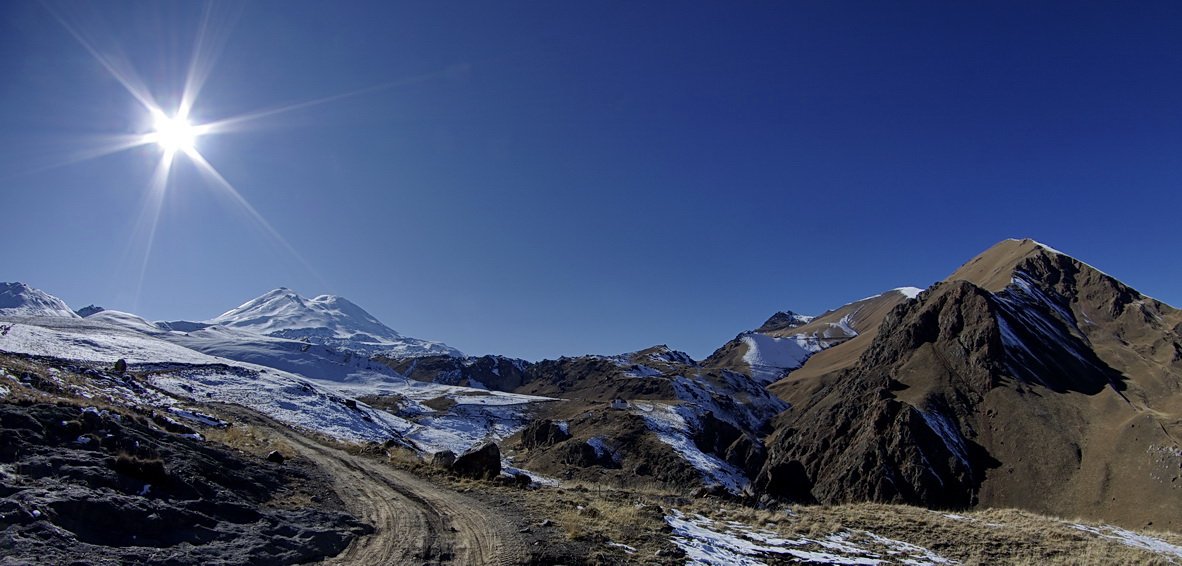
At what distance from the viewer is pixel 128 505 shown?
10328 millimetres

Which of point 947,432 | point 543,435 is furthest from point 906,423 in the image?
point 543,435

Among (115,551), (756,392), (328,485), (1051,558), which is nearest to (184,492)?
(115,551)

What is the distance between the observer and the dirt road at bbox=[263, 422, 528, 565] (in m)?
11.5

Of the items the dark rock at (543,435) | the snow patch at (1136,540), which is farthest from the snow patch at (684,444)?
the snow patch at (1136,540)

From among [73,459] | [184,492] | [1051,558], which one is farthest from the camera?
[1051,558]

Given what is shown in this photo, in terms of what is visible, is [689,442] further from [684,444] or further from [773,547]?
[773,547]

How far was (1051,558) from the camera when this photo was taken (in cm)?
1677

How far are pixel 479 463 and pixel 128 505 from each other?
13.7 metres

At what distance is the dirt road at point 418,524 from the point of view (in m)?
11.5

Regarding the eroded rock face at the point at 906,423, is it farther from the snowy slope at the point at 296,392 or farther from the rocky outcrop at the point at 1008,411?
the snowy slope at the point at 296,392

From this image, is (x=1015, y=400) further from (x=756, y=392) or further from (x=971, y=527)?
(x=971, y=527)

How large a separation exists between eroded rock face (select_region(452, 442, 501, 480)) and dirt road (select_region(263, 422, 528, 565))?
82.3 inches

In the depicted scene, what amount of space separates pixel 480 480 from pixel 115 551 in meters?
13.4

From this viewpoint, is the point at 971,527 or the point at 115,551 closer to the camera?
the point at 115,551
